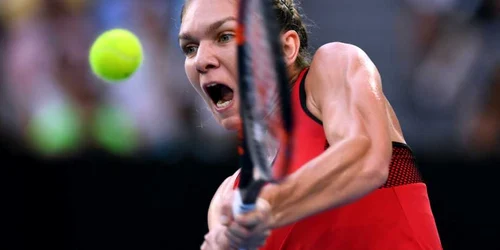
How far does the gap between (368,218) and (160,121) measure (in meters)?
3.12

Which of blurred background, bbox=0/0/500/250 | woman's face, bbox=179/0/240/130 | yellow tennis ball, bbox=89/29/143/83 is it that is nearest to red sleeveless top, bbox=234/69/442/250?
woman's face, bbox=179/0/240/130

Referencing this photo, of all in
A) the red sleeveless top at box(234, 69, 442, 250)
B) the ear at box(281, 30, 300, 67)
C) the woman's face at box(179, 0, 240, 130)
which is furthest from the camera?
the ear at box(281, 30, 300, 67)

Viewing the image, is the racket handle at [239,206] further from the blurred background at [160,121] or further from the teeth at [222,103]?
the blurred background at [160,121]

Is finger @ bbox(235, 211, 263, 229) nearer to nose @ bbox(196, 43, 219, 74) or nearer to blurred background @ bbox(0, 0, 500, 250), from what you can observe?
nose @ bbox(196, 43, 219, 74)

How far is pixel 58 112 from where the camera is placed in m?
5.86

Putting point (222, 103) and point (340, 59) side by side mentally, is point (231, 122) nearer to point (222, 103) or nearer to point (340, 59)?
point (222, 103)

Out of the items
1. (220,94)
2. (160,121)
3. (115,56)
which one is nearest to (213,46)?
(220,94)

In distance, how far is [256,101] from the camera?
231 centimetres

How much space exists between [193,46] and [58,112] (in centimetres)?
277

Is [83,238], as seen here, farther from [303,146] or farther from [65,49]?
[303,146]

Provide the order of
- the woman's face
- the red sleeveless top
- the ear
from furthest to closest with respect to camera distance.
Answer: the ear
the woman's face
the red sleeveless top

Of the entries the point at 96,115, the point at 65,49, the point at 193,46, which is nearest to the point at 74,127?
the point at 96,115

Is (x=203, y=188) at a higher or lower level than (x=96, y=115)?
lower

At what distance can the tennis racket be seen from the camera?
2186mm
